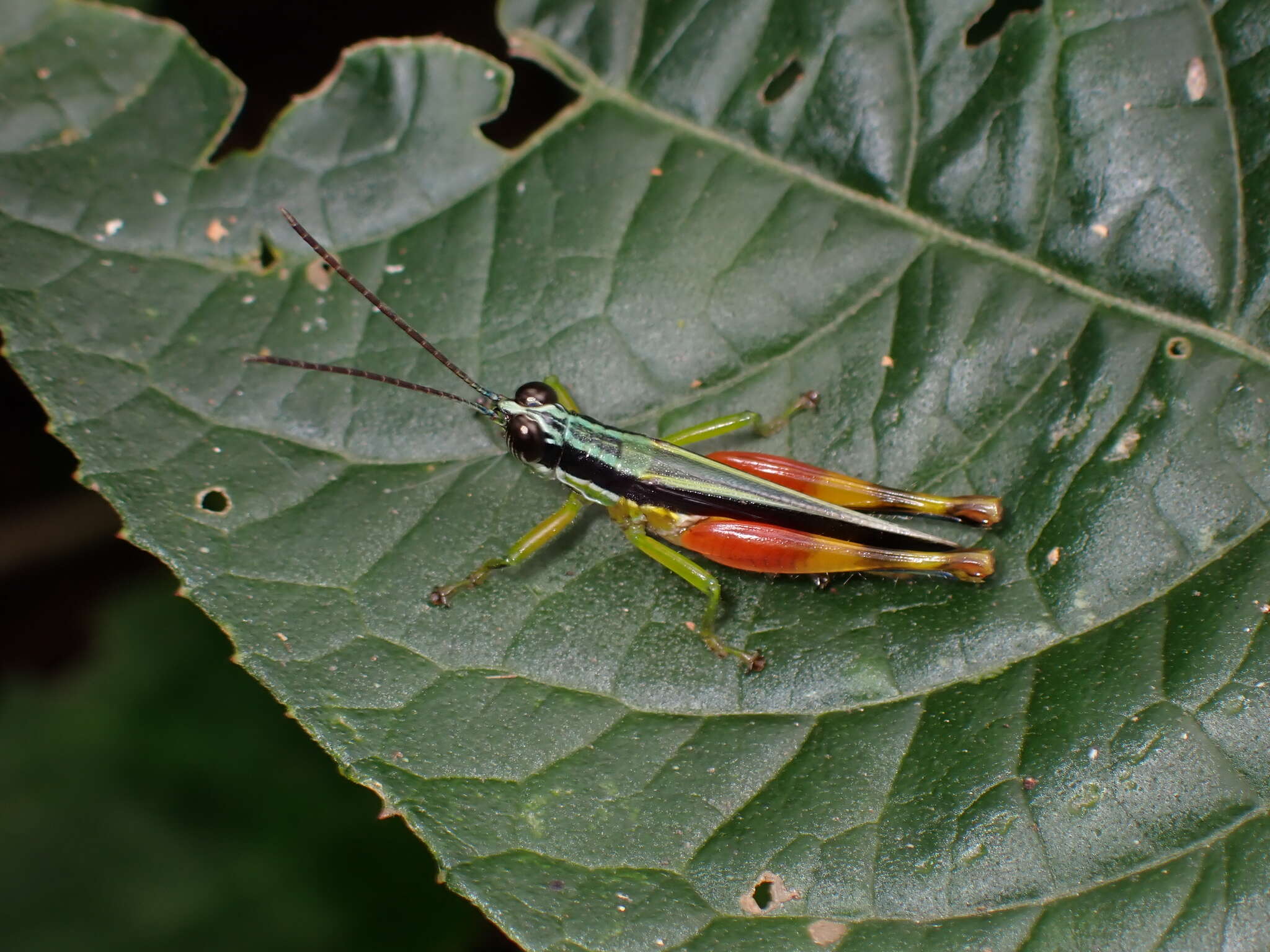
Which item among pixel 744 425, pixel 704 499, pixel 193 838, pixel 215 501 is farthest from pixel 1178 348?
pixel 193 838

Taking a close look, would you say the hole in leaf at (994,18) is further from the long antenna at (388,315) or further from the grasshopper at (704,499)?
the long antenna at (388,315)

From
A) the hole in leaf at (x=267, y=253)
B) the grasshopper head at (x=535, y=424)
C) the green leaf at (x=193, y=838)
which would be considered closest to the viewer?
the grasshopper head at (x=535, y=424)

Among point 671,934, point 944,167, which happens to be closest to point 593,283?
point 944,167

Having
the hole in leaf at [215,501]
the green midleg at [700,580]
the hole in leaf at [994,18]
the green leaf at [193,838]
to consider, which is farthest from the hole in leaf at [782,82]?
the green leaf at [193,838]

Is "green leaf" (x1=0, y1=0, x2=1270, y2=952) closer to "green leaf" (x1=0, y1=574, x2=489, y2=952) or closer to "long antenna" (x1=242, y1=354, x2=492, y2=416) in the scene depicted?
"long antenna" (x1=242, y1=354, x2=492, y2=416)

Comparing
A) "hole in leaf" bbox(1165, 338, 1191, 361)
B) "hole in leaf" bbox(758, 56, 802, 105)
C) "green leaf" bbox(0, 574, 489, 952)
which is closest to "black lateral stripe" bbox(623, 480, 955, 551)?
"hole in leaf" bbox(1165, 338, 1191, 361)

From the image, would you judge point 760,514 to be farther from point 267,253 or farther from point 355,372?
point 267,253
